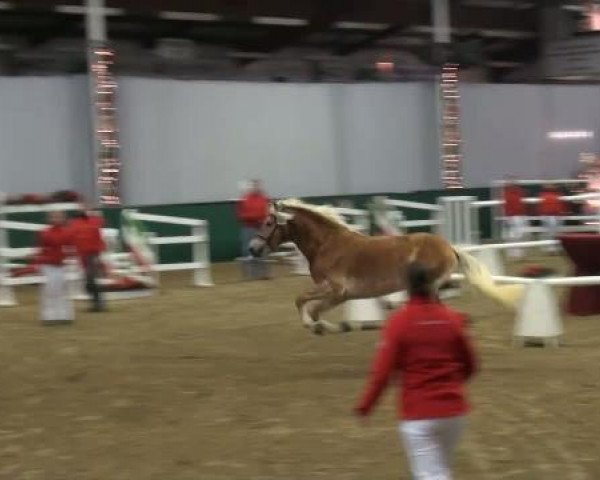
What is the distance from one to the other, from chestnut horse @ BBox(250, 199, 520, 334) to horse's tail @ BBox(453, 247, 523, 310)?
36 cm

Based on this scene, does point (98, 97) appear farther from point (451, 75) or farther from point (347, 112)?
point (451, 75)

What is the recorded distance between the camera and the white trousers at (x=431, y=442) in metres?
4.82

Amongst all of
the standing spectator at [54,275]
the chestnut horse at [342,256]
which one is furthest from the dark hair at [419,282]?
the standing spectator at [54,275]

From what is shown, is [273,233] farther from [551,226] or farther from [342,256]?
[551,226]

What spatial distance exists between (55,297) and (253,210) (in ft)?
23.9

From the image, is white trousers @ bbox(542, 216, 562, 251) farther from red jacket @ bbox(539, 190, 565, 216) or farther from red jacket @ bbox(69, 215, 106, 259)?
red jacket @ bbox(69, 215, 106, 259)

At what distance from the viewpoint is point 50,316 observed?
13.8 meters

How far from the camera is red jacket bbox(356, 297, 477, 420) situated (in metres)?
4.82

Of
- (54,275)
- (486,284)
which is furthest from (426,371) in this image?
(54,275)

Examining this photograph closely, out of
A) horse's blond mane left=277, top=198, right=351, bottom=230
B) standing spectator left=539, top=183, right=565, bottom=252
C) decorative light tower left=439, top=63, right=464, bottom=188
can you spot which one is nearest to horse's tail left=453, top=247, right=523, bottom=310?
horse's blond mane left=277, top=198, right=351, bottom=230

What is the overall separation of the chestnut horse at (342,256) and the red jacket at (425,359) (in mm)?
5779

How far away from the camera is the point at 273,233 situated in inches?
450

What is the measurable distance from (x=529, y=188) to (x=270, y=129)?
7763mm

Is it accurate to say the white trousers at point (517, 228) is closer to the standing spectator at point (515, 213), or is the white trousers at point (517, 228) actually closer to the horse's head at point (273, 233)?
the standing spectator at point (515, 213)
